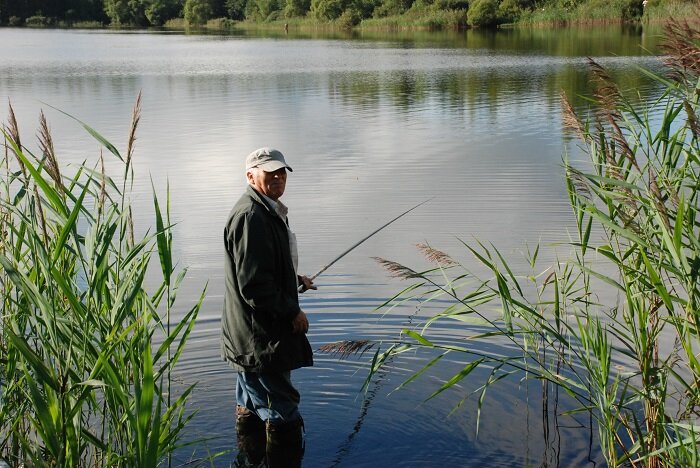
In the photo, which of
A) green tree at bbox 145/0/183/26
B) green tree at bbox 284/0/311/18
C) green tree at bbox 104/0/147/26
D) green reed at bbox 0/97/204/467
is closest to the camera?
green reed at bbox 0/97/204/467

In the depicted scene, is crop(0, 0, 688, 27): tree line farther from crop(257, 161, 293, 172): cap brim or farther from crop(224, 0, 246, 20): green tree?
crop(257, 161, 293, 172): cap brim

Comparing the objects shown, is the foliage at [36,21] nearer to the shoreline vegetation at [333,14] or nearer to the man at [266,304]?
the shoreline vegetation at [333,14]

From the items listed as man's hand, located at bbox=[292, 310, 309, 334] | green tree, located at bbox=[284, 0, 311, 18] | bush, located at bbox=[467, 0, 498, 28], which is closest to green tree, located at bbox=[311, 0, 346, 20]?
green tree, located at bbox=[284, 0, 311, 18]

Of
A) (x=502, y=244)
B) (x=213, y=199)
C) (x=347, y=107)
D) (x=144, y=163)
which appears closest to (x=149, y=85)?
(x=347, y=107)

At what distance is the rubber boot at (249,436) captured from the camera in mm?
4684

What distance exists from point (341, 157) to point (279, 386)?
9167 millimetres

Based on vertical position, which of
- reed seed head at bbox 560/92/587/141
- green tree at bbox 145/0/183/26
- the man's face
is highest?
green tree at bbox 145/0/183/26

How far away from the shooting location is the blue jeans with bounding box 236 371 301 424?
4.45 m

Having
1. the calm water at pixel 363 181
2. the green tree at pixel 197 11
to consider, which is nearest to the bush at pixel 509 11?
the calm water at pixel 363 181

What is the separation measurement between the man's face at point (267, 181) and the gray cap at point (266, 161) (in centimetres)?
3

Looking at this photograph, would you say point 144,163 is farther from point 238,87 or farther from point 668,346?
point 238,87

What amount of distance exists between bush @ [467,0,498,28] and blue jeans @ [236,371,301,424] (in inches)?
2215

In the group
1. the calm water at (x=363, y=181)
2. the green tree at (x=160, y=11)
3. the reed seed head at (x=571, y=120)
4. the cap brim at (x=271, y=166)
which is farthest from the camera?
the green tree at (x=160, y=11)

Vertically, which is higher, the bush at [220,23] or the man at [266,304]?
the bush at [220,23]
